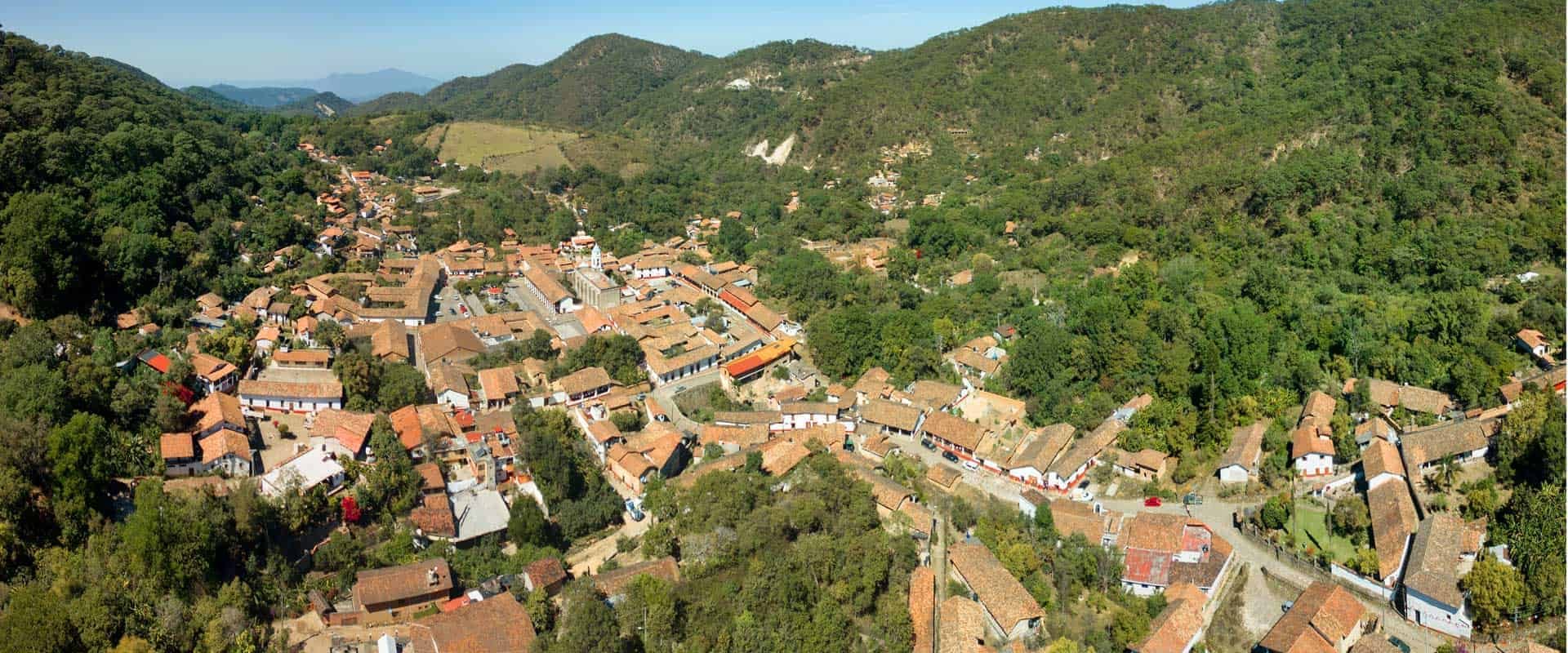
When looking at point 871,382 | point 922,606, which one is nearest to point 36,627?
point 922,606

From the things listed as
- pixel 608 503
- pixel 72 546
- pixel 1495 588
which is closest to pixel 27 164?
pixel 72 546

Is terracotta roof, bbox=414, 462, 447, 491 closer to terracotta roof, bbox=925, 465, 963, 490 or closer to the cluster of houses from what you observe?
terracotta roof, bbox=925, 465, 963, 490

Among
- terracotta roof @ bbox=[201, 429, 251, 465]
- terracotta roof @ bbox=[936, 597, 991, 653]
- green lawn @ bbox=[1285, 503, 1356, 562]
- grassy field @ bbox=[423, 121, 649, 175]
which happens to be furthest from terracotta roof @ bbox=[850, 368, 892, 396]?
grassy field @ bbox=[423, 121, 649, 175]

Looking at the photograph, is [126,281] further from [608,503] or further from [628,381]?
[608,503]

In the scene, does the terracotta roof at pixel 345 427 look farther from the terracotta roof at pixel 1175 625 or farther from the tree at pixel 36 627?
the terracotta roof at pixel 1175 625

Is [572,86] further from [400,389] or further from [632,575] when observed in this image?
[632,575]

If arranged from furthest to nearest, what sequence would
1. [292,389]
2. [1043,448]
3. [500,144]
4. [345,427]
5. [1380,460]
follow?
[500,144], [292,389], [1043,448], [345,427], [1380,460]
